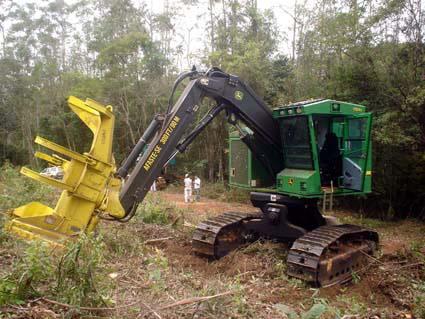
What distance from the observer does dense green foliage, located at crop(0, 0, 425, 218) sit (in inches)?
507

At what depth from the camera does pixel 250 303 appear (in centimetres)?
412

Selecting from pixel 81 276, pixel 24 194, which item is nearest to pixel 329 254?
pixel 81 276

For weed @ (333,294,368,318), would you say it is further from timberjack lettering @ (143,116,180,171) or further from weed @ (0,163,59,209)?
weed @ (0,163,59,209)

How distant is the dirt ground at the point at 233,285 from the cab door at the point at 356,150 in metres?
1.37

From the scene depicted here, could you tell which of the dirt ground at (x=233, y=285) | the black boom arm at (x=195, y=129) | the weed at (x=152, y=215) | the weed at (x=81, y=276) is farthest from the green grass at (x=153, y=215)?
the weed at (x=81, y=276)

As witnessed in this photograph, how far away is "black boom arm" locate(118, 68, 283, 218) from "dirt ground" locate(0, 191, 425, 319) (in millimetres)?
1115

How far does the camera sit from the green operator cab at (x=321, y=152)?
20.8 ft

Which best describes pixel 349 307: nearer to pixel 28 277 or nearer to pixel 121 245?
pixel 121 245

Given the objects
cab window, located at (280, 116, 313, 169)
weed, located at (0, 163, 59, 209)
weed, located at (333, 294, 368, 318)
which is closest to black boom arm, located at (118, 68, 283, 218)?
cab window, located at (280, 116, 313, 169)

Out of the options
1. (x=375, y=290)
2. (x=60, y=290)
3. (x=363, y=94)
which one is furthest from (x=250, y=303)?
(x=363, y=94)

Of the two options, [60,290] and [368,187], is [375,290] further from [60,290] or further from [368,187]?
[60,290]

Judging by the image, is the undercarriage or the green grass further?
the green grass

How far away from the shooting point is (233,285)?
448cm

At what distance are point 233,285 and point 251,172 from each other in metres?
3.02
